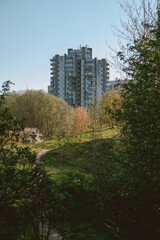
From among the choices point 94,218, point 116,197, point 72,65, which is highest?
point 72,65

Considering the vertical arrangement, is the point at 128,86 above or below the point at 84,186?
Result: above

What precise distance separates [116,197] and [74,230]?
2113mm

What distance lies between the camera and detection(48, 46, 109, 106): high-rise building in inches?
3457

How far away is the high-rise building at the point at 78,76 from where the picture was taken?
87.8 metres

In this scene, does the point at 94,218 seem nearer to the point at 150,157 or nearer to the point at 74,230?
the point at 74,230

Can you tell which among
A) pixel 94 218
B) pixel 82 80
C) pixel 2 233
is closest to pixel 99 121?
pixel 94 218

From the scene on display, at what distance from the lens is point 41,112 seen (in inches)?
1089

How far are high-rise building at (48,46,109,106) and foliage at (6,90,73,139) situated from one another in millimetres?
56530

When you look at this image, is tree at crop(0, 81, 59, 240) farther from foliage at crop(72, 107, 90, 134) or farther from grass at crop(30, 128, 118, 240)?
foliage at crop(72, 107, 90, 134)

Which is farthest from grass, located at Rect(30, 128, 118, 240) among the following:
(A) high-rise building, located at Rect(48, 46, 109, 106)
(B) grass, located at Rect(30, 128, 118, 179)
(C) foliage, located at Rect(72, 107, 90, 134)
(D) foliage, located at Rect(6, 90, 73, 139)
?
(A) high-rise building, located at Rect(48, 46, 109, 106)

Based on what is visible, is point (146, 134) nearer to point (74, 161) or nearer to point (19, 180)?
point (19, 180)

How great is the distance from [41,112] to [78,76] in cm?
6323

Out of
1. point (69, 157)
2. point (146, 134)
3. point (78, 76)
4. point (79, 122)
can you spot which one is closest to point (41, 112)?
point (79, 122)

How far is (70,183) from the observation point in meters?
9.39
